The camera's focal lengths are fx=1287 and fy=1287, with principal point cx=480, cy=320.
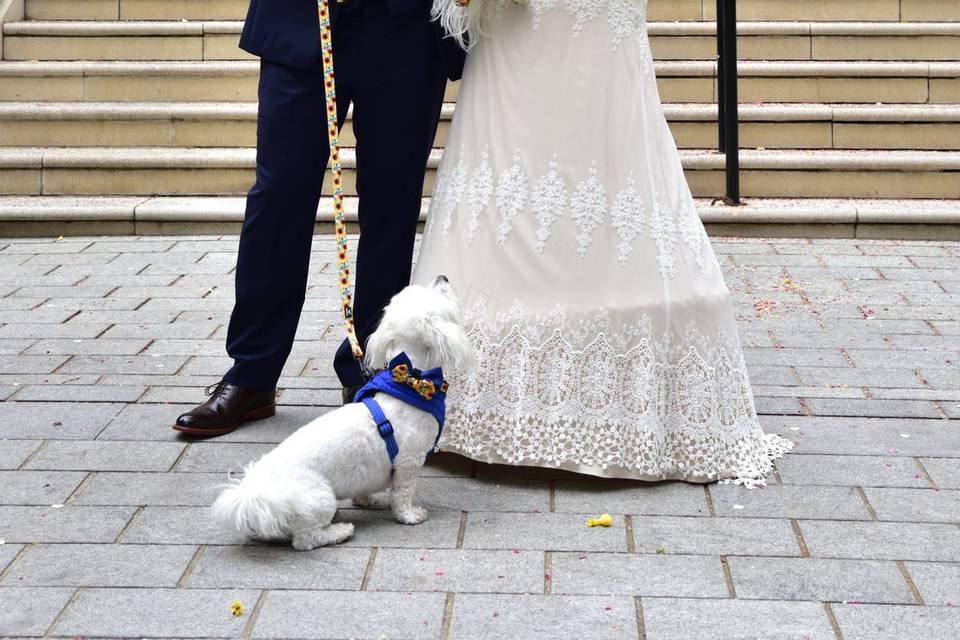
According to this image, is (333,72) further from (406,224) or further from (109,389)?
(109,389)

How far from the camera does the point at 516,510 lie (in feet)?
11.6

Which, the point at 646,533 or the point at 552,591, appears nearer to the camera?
the point at 552,591

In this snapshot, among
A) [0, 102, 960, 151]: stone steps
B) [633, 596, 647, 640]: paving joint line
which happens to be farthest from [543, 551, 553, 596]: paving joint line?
[0, 102, 960, 151]: stone steps

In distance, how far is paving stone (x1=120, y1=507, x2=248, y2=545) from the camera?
130 inches

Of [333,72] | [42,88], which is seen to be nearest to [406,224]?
[333,72]

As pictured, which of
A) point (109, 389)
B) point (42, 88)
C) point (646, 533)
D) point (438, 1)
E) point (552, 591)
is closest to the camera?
point (552, 591)

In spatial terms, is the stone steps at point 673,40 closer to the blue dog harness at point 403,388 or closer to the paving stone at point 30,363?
the paving stone at point 30,363

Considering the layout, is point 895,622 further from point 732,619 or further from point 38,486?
point 38,486

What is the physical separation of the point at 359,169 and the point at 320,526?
1.38 metres

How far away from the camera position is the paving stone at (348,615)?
9.19 ft

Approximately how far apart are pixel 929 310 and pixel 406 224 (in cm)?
272

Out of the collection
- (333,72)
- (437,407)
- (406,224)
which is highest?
(333,72)

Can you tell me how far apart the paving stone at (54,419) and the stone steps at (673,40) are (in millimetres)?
4556

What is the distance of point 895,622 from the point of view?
2852 millimetres
